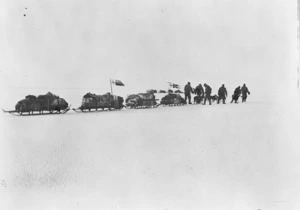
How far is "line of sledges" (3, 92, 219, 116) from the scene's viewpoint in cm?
196

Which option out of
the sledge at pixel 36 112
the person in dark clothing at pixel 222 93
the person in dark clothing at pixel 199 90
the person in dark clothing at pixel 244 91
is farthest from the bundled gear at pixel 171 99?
the sledge at pixel 36 112

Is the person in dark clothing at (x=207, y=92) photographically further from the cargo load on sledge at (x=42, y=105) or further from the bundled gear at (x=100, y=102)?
the cargo load on sledge at (x=42, y=105)

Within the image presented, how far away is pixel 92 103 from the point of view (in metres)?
2.07

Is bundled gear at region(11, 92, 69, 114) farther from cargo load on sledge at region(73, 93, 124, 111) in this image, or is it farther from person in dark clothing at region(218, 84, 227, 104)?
person in dark clothing at region(218, 84, 227, 104)

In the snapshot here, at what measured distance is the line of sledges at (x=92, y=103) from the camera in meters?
1.96

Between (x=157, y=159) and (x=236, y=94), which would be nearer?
(x=157, y=159)

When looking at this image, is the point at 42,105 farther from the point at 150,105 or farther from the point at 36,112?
the point at 150,105

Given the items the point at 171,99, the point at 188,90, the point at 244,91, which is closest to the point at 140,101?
the point at 171,99

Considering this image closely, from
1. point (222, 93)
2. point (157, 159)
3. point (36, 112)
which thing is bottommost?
point (157, 159)

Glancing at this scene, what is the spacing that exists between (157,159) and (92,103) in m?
0.56

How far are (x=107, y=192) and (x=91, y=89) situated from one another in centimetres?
66

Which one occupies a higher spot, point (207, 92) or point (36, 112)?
point (207, 92)

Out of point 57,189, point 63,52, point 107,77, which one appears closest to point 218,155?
point 107,77

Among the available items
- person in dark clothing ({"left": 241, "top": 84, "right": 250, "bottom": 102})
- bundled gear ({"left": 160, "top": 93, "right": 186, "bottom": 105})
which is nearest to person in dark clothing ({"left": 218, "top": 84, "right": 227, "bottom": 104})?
person in dark clothing ({"left": 241, "top": 84, "right": 250, "bottom": 102})
